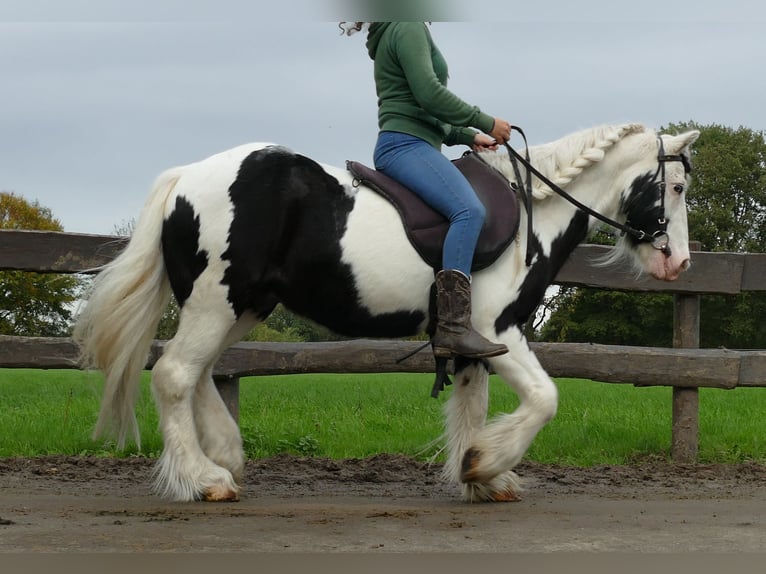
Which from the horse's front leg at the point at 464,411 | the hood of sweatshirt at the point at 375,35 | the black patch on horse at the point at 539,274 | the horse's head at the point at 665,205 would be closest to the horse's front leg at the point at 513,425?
the black patch on horse at the point at 539,274

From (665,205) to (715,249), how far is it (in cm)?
3357

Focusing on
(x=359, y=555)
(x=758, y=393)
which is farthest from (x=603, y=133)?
(x=758, y=393)

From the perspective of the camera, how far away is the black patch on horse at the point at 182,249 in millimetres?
5312

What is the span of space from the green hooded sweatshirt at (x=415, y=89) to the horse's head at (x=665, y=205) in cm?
108

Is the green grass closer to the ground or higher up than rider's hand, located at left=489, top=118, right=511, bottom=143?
closer to the ground

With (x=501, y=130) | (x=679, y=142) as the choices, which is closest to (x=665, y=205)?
(x=679, y=142)

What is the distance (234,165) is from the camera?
5.37 meters

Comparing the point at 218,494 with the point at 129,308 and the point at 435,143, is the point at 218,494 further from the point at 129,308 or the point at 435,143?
the point at 435,143

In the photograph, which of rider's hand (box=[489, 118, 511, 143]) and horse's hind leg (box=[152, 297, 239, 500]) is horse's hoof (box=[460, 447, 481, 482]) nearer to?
horse's hind leg (box=[152, 297, 239, 500])

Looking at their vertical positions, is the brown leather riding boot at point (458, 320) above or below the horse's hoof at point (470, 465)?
above

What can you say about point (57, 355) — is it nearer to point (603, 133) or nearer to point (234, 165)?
point (234, 165)

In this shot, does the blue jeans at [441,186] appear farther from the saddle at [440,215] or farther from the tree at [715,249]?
the tree at [715,249]

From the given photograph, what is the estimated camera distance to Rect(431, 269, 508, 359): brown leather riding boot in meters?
5.27

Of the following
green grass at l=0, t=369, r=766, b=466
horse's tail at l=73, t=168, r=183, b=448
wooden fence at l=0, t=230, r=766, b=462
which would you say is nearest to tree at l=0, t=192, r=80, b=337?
green grass at l=0, t=369, r=766, b=466
